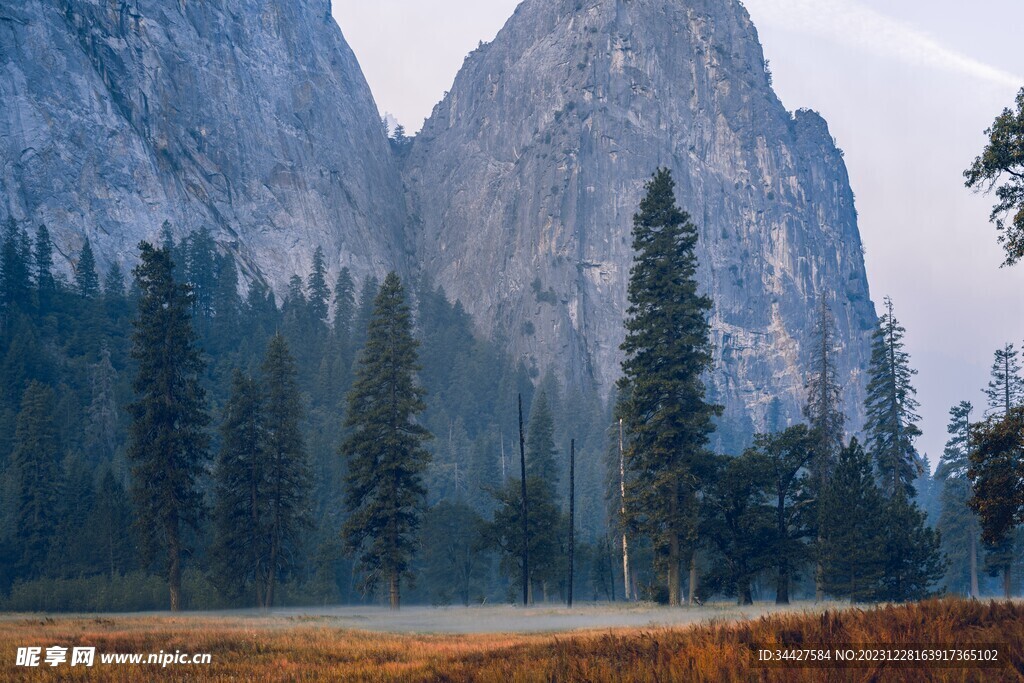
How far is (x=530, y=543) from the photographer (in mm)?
60719

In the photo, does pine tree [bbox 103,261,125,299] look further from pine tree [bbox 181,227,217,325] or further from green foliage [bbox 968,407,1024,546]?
green foliage [bbox 968,407,1024,546]

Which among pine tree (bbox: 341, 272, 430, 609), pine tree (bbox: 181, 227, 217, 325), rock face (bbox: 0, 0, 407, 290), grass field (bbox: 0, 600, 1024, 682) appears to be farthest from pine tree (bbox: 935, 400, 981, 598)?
rock face (bbox: 0, 0, 407, 290)

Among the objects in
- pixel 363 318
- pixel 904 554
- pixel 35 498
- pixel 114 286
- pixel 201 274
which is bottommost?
pixel 904 554

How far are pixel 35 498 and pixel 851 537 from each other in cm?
5270

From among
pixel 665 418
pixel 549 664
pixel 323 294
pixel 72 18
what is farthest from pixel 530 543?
pixel 72 18

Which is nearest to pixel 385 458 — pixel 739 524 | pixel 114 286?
pixel 739 524

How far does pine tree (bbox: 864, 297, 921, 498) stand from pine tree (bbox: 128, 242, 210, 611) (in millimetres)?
39634

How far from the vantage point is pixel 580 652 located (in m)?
17.8

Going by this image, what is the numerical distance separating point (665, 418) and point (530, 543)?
2243cm

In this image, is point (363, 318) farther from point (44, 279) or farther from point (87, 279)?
point (44, 279)

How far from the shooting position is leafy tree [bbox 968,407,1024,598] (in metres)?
23.2

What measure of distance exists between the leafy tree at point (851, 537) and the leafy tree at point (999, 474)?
22005mm

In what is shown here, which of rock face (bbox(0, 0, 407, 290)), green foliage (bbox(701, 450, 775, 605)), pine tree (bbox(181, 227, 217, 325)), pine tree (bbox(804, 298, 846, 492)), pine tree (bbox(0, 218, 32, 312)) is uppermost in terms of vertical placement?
rock face (bbox(0, 0, 407, 290))

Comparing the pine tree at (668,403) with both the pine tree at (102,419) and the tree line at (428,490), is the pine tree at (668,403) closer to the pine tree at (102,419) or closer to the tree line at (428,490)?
the tree line at (428,490)
